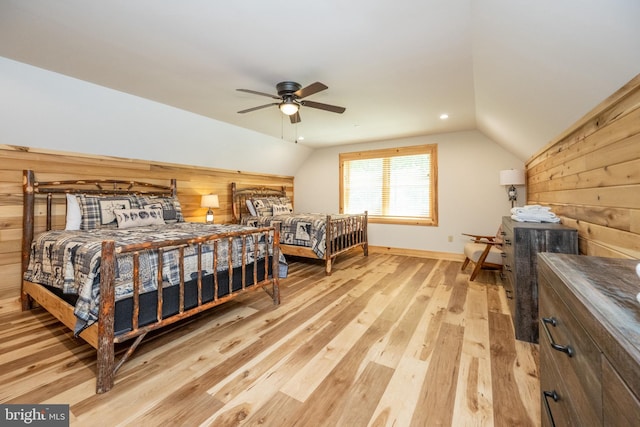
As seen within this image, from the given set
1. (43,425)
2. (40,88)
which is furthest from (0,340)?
(40,88)

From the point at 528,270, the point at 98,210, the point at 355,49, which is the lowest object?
the point at 528,270

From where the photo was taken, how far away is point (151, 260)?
6.14 feet

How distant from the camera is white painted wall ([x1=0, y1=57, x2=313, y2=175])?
2.44 metres

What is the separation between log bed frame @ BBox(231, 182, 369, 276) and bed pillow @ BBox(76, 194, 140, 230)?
6.58ft

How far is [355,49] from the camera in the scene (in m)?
2.11

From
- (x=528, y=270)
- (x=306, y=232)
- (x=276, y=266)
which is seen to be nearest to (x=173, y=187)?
(x=306, y=232)

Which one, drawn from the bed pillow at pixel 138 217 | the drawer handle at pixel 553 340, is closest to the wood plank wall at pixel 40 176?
the bed pillow at pixel 138 217

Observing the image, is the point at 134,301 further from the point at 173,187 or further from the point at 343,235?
the point at 343,235

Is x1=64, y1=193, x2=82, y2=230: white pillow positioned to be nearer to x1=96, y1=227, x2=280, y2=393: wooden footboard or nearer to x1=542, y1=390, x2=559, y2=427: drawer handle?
x1=96, y1=227, x2=280, y2=393: wooden footboard

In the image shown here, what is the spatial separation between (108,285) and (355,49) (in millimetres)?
2324

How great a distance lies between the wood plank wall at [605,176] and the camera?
132cm

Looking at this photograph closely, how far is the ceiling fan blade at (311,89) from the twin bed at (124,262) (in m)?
1.32

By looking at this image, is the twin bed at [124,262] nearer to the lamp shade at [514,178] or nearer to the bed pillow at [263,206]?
the bed pillow at [263,206]

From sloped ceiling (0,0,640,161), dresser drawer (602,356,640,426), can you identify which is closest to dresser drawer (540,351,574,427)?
dresser drawer (602,356,640,426)
